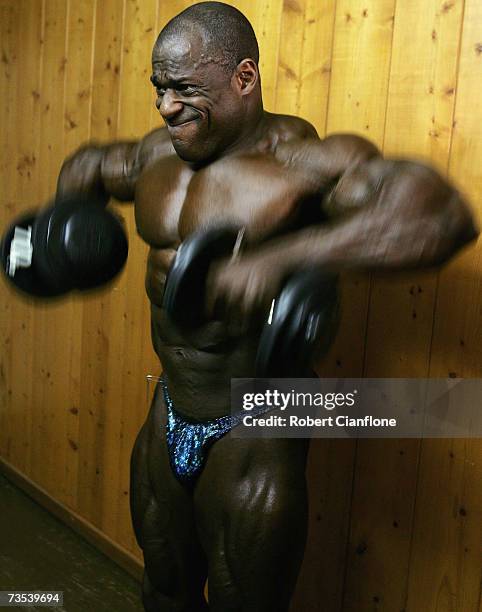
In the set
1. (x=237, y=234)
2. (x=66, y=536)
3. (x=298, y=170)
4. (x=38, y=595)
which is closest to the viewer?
(x=237, y=234)

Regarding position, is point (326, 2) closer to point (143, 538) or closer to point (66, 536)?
point (143, 538)

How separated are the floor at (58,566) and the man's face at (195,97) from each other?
1.65 m

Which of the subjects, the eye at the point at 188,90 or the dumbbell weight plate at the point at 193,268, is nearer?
the dumbbell weight plate at the point at 193,268

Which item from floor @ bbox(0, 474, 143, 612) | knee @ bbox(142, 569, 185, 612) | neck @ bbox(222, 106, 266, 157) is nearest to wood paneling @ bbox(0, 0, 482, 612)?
floor @ bbox(0, 474, 143, 612)

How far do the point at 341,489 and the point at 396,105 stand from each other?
1.01 metres

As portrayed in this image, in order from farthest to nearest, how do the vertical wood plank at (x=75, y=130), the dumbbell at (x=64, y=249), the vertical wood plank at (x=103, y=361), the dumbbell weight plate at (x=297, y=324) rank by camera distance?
the vertical wood plank at (x=75, y=130)
the vertical wood plank at (x=103, y=361)
the dumbbell at (x=64, y=249)
the dumbbell weight plate at (x=297, y=324)

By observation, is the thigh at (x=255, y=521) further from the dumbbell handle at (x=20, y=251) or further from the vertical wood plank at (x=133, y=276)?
the vertical wood plank at (x=133, y=276)

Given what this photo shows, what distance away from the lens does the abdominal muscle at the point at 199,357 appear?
174 cm

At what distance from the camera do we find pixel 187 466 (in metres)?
1.84

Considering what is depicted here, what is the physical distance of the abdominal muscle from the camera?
5.71 ft

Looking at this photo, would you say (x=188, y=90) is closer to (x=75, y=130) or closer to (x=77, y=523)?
(x=75, y=130)

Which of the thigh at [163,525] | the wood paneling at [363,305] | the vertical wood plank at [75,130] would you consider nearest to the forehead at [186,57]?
the wood paneling at [363,305]

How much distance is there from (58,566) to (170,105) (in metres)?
1.92

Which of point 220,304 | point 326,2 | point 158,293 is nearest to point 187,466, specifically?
point 158,293
